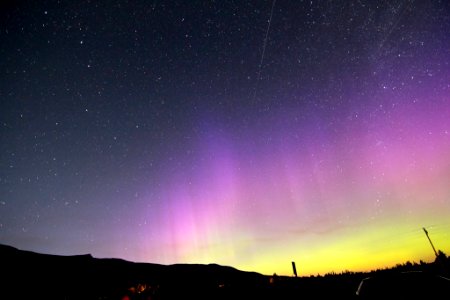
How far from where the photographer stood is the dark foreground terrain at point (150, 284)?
4816 millimetres

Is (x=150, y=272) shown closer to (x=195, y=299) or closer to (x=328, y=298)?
(x=195, y=299)

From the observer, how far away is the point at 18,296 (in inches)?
502

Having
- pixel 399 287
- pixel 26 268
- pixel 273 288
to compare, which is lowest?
pixel 399 287

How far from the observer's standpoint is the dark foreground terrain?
4816 mm

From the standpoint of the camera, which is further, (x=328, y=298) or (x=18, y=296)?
(x=18, y=296)

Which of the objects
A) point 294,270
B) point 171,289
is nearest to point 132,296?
point 171,289

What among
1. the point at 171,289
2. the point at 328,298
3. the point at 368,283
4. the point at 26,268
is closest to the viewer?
the point at 368,283

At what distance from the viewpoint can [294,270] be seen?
25109 millimetres

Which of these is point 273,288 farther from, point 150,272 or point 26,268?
point 26,268

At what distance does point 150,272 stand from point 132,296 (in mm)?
13217

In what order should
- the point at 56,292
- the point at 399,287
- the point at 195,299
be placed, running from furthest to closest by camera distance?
the point at 56,292 → the point at 195,299 → the point at 399,287

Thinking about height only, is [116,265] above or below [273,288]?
above

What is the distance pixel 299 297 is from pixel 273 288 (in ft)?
5.47

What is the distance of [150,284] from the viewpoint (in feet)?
53.5
